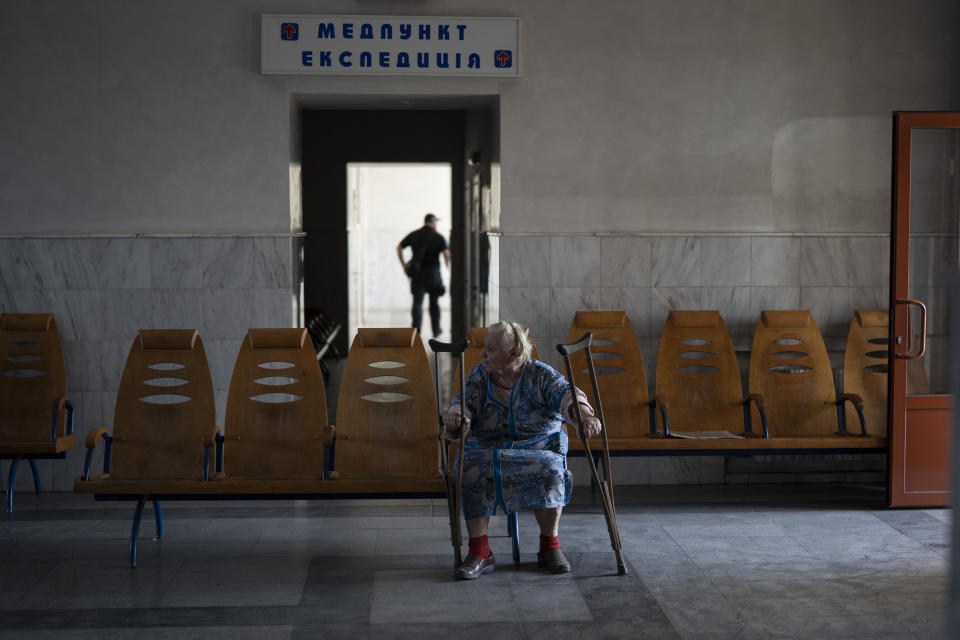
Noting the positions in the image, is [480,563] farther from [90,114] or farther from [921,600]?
[90,114]

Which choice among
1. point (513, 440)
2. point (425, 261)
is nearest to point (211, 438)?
point (513, 440)

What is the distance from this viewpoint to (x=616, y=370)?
5746 mm

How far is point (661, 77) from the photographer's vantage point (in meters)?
6.02

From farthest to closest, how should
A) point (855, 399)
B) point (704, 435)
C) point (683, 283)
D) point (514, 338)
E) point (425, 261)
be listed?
point (425, 261) → point (683, 283) → point (855, 399) → point (704, 435) → point (514, 338)

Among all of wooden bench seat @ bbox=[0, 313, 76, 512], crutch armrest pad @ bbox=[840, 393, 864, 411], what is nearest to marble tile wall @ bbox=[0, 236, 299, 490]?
wooden bench seat @ bbox=[0, 313, 76, 512]

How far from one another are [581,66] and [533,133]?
49cm

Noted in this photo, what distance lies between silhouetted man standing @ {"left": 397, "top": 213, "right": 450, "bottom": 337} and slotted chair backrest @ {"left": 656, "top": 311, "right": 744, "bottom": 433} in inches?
234

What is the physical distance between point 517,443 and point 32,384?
9.50ft

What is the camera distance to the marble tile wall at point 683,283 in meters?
6.05

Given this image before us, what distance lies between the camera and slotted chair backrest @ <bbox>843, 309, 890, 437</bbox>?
19.1ft

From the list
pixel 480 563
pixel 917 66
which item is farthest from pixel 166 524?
pixel 917 66

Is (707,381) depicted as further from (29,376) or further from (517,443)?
(29,376)

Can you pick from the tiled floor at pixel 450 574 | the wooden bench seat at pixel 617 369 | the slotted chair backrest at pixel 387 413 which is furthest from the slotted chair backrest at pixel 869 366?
the slotted chair backrest at pixel 387 413

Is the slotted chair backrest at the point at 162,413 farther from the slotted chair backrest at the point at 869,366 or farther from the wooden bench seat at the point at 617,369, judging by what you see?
the slotted chair backrest at the point at 869,366
